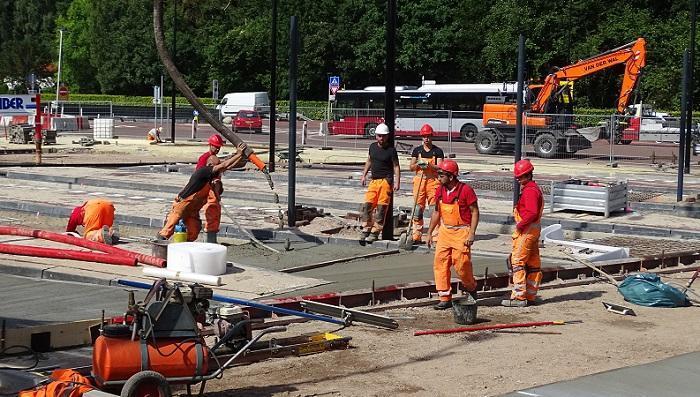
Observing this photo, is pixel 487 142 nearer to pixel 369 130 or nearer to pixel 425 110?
pixel 369 130

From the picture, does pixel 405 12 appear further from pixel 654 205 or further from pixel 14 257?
pixel 14 257

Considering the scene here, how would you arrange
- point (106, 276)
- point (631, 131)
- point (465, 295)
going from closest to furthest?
1. point (465, 295)
2. point (106, 276)
3. point (631, 131)

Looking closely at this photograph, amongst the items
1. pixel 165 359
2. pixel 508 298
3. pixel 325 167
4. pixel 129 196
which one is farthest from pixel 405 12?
pixel 165 359

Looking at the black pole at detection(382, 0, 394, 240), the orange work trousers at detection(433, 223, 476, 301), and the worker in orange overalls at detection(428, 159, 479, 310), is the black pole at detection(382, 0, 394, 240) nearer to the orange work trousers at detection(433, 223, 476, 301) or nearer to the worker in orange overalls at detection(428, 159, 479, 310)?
the worker in orange overalls at detection(428, 159, 479, 310)

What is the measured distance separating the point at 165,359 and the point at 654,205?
1569 cm

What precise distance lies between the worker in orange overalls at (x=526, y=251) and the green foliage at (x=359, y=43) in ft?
133

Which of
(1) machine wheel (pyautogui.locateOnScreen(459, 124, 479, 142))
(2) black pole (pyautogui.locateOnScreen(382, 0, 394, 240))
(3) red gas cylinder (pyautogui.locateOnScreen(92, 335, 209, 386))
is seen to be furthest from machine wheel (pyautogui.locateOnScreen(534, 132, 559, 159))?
(3) red gas cylinder (pyautogui.locateOnScreen(92, 335, 209, 386))

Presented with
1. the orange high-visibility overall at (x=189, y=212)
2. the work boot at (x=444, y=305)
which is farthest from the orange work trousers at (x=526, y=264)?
the orange high-visibility overall at (x=189, y=212)

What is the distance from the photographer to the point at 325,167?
1253 inches

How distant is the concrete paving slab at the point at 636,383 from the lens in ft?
27.6

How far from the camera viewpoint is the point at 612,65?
40.8 m

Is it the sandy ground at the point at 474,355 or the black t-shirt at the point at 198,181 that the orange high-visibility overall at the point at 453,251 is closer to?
the sandy ground at the point at 474,355

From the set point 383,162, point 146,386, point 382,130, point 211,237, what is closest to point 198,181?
point 211,237

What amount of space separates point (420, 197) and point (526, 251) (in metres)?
4.34
